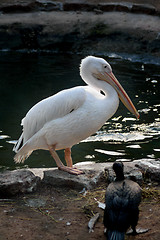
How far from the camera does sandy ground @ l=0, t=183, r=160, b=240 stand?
3084mm

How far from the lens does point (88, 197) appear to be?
12.2ft

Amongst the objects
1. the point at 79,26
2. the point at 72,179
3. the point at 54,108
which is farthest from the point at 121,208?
the point at 79,26

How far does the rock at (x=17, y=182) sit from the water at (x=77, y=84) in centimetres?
142

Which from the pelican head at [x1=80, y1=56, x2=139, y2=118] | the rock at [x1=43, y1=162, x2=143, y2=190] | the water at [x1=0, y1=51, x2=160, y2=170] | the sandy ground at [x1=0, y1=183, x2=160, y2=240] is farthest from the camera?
the water at [x1=0, y1=51, x2=160, y2=170]


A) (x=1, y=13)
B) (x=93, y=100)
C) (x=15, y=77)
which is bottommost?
(x=15, y=77)

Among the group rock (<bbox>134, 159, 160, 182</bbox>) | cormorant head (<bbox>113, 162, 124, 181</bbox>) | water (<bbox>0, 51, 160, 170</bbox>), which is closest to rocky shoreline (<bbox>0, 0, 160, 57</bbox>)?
water (<bbox>0, 51, 160, 170</bbox>)

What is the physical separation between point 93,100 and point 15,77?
560cm

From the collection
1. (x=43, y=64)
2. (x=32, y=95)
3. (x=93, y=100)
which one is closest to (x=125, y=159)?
(x=93, y=100)

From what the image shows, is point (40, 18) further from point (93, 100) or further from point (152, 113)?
point (93, 100)

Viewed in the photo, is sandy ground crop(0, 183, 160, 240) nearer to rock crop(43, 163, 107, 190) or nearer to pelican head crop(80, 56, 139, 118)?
rock crop(43, 163, 107, 190)

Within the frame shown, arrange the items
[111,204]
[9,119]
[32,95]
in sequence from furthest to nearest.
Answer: [32,95]
[9,119]
[111,204]

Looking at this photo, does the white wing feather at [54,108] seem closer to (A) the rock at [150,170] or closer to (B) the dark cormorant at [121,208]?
(A) the rock at [150,170]

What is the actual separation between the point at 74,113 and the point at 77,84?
471cm

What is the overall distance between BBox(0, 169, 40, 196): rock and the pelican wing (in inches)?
21.4
